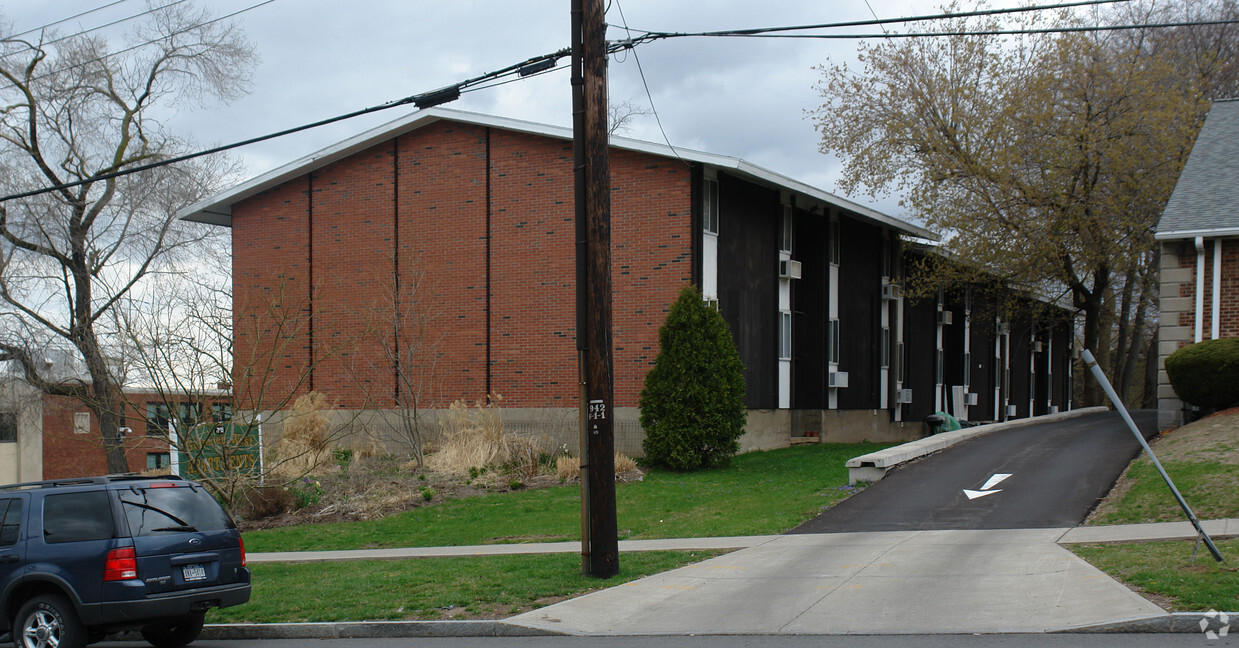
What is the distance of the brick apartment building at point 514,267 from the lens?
24.7 metres

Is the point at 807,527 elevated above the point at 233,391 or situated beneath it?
situated beneath

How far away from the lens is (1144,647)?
7.69 m

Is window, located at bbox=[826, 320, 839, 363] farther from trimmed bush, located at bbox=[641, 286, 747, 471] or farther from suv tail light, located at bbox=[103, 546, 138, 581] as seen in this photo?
suv tail light, located at bbox=[103, 546, 138, 581]

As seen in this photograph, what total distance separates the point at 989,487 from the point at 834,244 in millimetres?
15398

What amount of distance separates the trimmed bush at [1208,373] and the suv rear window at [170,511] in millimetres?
16458

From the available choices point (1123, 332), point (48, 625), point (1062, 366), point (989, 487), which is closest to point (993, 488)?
point (989, 487)

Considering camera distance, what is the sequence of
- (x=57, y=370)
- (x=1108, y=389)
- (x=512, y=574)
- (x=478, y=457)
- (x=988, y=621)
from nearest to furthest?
(x=988, y=621) → (x=1108, y=389) → (x=512, y=574) → (x=478, y=457) → (x=57, y=370)

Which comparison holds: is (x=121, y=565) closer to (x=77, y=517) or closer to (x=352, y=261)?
(x=77, y=517)

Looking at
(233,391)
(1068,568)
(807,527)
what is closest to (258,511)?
(233,391)

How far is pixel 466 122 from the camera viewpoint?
27047 mm

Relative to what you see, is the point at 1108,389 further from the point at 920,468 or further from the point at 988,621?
the point at 920,468

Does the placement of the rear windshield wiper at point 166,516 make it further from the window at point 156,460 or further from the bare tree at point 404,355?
the window at point 156,460

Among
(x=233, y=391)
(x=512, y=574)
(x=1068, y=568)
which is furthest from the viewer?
(x=233, y=391)

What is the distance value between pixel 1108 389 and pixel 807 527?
5.80 meters
